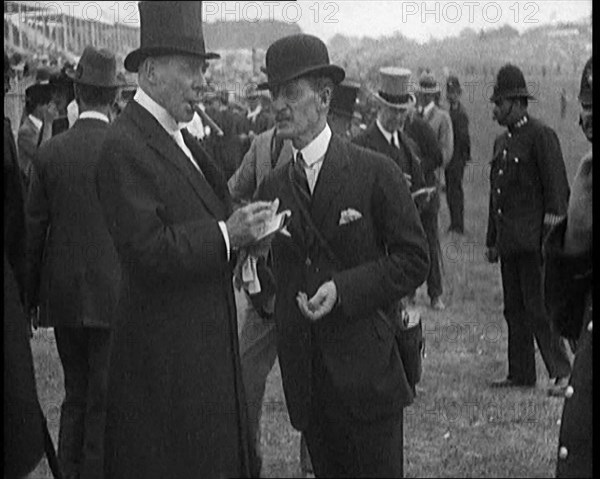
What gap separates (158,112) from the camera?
9.41 feet

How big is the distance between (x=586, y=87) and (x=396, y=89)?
1.67 feet

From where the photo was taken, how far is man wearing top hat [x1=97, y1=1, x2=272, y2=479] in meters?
2.79

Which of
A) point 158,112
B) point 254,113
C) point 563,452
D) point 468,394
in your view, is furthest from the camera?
point 468,394

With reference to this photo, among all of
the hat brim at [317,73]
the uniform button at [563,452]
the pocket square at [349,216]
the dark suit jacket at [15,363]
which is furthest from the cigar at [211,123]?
the uniform button at [563,452]

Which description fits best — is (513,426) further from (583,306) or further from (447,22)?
(447,22)

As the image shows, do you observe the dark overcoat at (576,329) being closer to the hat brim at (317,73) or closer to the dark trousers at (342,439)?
the dark trousers at (342,439)

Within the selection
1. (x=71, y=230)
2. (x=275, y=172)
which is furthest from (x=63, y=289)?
(x=275, y=172)

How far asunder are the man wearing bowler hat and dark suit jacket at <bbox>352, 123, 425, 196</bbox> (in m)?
0.04

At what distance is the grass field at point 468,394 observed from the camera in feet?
10.2

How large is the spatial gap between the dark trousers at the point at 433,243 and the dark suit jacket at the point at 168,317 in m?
0.55

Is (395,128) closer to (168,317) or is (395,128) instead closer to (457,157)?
(457,157)

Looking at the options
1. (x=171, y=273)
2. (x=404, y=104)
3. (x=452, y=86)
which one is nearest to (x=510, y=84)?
(x=452, y=86)

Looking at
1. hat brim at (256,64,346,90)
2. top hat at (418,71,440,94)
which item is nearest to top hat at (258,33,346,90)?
hat brim at (256,64,346,90)

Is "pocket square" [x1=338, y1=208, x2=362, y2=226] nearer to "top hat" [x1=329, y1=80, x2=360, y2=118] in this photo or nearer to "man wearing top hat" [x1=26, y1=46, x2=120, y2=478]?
"top hat" [x1=329, y1=80, x2=360, y2=118]
